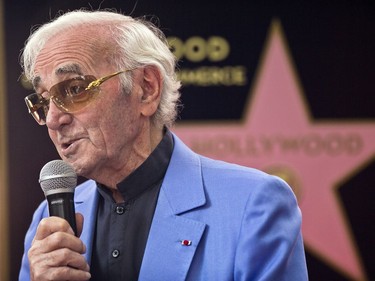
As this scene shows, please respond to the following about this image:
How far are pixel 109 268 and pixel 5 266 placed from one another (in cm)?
169

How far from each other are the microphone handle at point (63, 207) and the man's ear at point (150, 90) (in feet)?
1.41

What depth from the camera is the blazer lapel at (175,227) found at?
1.94m

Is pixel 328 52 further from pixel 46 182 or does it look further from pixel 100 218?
pixel 46 182

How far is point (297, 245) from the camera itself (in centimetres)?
197

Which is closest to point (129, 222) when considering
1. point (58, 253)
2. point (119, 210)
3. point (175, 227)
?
point (119, 210)

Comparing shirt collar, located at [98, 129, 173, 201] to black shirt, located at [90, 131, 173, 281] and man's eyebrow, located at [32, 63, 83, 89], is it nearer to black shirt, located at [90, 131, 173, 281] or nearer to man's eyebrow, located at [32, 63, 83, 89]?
black shirt, located at [90, 131, 173, 281]

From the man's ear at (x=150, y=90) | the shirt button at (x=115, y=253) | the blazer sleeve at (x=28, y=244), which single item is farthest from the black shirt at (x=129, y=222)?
the blazer sleeve at (x=28, y=244)

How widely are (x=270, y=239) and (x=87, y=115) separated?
57 centimetres

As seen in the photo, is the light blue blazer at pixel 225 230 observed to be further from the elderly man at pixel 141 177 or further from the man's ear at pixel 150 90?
the man's ear at pixel 150 90

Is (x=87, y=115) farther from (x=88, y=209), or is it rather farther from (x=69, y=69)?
(x=88, y=209)

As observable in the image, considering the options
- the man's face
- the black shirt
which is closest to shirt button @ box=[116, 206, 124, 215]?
the black shirt

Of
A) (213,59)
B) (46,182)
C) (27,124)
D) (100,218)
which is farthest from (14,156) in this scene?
(46,182)

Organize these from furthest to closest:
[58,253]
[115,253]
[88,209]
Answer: [88,209]
[115,253]
[58,253]

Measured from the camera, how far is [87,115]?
203cm
